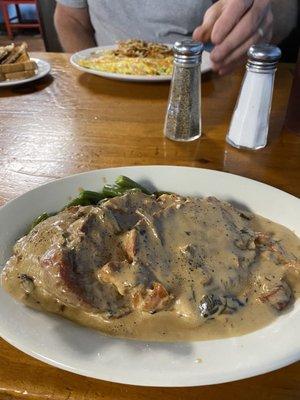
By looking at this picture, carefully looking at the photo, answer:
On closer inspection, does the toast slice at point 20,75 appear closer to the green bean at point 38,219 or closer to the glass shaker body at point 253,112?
the glass shaker body at point 253,112

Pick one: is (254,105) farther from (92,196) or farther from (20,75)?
(20,75)

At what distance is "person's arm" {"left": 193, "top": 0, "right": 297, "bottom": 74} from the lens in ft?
5.92

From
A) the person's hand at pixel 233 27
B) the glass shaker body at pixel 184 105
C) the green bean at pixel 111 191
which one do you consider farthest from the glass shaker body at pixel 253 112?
the green bean at pixel 111 191

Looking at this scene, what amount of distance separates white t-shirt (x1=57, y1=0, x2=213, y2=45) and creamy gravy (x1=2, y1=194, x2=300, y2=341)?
5.66 ft

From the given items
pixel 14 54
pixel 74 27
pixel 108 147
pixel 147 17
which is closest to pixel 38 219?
pixel 108 147

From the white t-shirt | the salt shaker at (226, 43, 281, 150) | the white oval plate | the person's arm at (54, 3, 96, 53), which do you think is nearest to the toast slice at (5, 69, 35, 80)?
the white t-shirt

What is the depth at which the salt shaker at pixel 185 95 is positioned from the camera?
1.46 metres

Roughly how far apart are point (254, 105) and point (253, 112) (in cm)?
2

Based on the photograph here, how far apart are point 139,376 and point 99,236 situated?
0.30 meters

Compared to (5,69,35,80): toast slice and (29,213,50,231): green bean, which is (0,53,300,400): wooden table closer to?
(5,69,35,80): toast slice

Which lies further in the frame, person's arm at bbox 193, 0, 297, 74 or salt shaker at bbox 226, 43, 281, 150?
person's arm at bbox 193, 0, 297, 74

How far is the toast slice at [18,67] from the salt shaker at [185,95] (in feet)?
2.69

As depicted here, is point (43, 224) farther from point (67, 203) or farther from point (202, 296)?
point (202, 296)

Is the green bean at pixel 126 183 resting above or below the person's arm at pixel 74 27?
above
